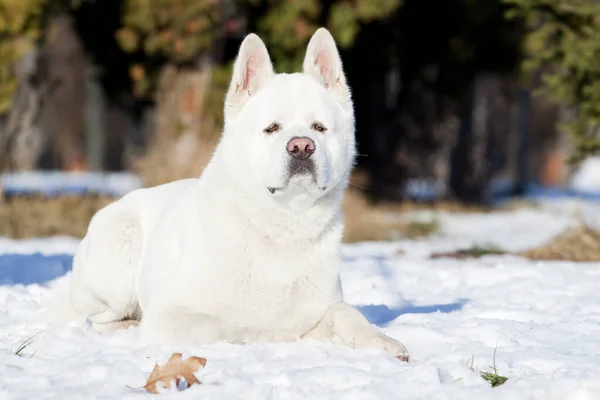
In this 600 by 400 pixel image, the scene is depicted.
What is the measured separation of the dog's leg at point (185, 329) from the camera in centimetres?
393

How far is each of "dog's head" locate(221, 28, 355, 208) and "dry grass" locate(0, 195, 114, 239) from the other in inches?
238

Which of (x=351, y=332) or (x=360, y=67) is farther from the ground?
(x=360, y=67)

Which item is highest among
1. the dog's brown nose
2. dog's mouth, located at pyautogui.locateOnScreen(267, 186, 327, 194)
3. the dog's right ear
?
the dog's right ear

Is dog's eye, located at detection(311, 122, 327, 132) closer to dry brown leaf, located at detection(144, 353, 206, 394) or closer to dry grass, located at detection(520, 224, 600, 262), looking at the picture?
dry brown leaf, located at detection(144, 353, 206, 394)

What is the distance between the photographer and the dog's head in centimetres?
414

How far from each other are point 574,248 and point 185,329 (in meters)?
5.03

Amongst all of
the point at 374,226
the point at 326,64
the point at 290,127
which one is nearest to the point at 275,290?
the point at 290,127

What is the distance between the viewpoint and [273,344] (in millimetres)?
4039

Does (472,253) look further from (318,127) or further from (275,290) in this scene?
(275,290)

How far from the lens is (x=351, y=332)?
4.04 m

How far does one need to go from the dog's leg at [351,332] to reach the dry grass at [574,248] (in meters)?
4.18

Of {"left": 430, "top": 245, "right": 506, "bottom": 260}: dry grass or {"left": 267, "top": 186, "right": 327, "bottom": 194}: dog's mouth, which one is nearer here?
{"left": 267, "top": 186, "right": 327, "bottom": 194}: dog's mouth

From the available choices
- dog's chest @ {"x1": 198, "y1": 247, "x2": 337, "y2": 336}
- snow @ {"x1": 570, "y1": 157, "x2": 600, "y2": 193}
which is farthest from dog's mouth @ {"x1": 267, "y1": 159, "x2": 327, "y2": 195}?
snow @ {"x1": 570, "y1": 157, "x2": 600, "y2": 193}

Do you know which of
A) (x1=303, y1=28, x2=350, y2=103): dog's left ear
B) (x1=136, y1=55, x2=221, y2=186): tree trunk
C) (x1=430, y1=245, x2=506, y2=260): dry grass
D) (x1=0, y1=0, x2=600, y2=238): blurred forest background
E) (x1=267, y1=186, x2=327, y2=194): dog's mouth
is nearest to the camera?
(x1=267, y1=186, x2=327, y2=194): dog's mouth
